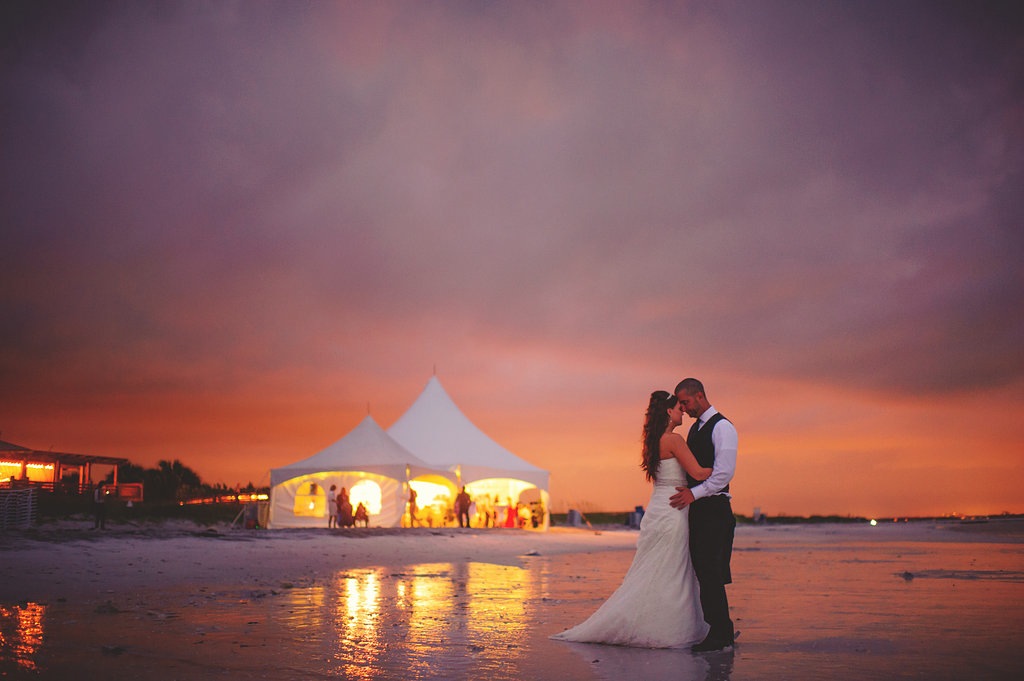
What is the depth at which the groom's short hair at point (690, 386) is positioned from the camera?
19.3ft

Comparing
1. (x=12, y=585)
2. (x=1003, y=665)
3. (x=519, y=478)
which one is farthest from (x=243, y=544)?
(x=519, y=478)

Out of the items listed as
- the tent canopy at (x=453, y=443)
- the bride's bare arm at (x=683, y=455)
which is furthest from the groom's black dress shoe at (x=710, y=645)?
the tent canopy at (x=453, y=443)

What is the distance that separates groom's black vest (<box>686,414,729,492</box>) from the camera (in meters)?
5.71

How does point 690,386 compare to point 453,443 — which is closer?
point 690,386

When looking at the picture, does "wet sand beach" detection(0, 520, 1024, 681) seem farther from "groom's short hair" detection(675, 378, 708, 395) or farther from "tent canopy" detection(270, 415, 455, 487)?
"tent canopy" detection(270, 415, 455, 487)

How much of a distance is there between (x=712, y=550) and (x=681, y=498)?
0.41 m

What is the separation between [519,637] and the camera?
5836 millimetres

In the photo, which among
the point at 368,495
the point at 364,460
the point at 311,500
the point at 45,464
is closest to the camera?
the point at 364,460

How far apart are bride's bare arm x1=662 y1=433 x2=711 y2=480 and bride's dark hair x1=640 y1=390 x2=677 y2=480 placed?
9 cm

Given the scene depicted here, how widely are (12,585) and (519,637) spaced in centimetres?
658

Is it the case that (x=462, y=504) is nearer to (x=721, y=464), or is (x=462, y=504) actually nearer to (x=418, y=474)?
(x=418, y=474)

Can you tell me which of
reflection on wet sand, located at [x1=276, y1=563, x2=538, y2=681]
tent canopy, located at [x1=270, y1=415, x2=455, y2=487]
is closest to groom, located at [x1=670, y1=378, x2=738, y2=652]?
reflection on wet sand, located at [x1=276, y1=563, x2=538, y2=681]

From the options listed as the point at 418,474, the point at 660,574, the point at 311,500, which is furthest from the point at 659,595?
the point at 311,500

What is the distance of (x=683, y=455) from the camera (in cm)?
571
